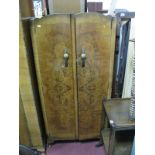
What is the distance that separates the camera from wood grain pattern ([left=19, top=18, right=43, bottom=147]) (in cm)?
142

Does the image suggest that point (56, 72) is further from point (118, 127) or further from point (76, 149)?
point (76, 149)

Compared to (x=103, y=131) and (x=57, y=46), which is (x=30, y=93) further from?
(x=103, y=131)

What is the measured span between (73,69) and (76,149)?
88 cm

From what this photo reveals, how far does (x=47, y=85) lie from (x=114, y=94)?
2.15 ft

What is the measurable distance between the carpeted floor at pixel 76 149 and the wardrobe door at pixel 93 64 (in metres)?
0.17

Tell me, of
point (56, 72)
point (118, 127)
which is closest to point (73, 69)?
point (56, 72)

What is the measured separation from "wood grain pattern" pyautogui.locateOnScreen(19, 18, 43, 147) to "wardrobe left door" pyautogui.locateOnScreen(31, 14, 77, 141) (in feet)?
0.41

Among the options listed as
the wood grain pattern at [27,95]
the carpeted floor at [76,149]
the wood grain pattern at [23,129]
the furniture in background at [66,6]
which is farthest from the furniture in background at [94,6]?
the carpeted floor at [76,149]

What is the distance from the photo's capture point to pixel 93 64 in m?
1.65

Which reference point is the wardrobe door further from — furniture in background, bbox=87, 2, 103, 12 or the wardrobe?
furniture in background, bbox=87, 2, 103, 12

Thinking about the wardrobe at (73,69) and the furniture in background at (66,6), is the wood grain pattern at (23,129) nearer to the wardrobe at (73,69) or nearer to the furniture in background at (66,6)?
the wardrobe at (73,69)

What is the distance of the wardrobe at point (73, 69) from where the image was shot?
4.92 feet

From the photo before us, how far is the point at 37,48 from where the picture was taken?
1.56m
